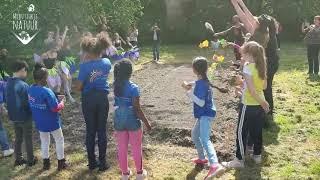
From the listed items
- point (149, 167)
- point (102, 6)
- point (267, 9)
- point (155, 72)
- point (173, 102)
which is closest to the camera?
point (149, 167)

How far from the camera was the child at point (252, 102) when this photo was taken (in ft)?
19.7

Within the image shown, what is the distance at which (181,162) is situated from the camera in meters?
6.65

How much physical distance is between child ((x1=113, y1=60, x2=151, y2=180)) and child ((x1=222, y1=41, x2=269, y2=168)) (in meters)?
1.32

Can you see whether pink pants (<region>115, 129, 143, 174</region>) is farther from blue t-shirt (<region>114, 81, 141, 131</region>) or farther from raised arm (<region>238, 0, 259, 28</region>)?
raised arm (<region>238, 0, 259, 28</region>)

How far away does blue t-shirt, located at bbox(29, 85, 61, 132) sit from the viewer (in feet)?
20.3

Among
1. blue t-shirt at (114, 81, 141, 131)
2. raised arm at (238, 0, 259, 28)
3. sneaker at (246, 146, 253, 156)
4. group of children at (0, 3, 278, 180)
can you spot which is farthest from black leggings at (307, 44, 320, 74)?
blue t-shirt at (114, 81, 141, 131)

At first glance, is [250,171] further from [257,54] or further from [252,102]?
[257,54]

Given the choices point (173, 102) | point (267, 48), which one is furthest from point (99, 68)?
point (173, 102)

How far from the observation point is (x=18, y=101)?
6.60 m

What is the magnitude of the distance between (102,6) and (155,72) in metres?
3.30

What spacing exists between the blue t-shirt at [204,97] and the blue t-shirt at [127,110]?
2.46 ft

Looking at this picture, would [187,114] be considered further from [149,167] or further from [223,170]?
[223,170]

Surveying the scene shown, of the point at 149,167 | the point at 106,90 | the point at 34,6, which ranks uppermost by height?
the point at 34,6

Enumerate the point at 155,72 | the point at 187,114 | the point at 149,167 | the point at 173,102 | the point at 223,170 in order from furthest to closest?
1. the point at 155,72
2. the point at 173,102
3. the point at 187,114
4. the point at 149,167
5. the point at 223,170
